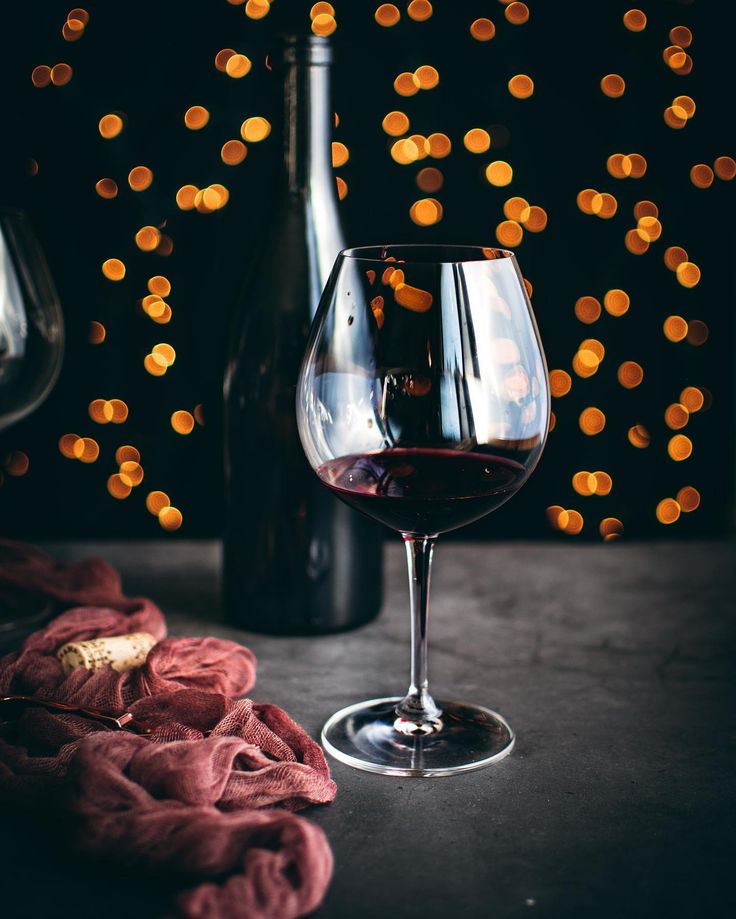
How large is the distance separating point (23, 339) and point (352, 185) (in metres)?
0.66

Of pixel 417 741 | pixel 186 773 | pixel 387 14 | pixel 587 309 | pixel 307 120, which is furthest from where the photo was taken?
pixel 587 309

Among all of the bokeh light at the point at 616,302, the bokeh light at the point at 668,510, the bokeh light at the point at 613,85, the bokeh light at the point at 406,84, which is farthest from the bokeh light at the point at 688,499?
the bokeh light at the point at 406,84

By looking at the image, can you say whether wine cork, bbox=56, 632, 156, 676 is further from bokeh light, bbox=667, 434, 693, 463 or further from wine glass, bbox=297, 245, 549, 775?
bokeh light, bbox=667, 434, 693, 463

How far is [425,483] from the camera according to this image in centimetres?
69

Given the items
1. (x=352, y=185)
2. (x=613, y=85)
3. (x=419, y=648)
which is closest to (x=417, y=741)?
(x=419, y=648)

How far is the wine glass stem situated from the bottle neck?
355mm

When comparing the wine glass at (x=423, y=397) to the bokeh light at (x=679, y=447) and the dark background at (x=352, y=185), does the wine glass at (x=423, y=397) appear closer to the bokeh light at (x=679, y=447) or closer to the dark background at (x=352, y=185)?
the dark background at (x=352, y=185)

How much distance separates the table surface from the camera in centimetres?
56

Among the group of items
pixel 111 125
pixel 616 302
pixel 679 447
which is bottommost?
pixel 679 447

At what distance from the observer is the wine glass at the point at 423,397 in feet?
2.18

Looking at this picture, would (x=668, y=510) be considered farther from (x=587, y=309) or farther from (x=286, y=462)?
(x=286, y=462)

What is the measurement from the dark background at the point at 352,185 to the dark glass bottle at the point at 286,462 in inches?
20.7

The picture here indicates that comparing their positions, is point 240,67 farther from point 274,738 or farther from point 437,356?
point 274,738

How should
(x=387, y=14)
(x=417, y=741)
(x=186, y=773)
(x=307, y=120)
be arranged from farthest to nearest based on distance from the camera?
(x=387, y=14), (x=307, y=120), (x=417, y=741), (x=186, y=773)
